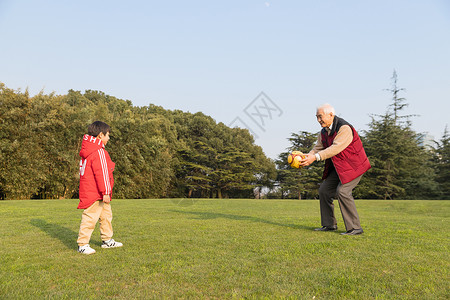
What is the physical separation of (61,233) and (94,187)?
197 centimetres

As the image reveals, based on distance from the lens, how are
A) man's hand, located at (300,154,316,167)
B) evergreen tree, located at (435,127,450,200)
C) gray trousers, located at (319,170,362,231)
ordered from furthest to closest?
evergreen tree, located at (435,127,450,200) → gray trousers, located at (319,170,362,231) → man's hand, located at (300,154,316,167)

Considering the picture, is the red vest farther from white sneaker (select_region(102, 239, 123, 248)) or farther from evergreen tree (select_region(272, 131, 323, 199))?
evergreen tree (select_region(272, 131, 323, 199))

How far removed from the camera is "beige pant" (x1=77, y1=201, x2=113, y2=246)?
13.5 feet

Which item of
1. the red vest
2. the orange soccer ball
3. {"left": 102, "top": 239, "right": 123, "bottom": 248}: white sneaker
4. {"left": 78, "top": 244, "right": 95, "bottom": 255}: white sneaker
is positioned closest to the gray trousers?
the red vest

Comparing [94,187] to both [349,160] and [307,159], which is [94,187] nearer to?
[307,159]

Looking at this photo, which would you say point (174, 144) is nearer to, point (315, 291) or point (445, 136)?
point (445, 136)

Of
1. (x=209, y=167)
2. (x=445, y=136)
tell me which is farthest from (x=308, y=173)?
(x=445, y=136)

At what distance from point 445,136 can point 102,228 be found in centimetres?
4081

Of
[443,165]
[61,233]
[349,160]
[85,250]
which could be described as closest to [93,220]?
[85,250]

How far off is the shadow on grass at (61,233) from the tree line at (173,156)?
16.0 metres

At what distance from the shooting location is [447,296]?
7.98 feet

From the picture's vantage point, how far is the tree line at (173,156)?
2088 cm

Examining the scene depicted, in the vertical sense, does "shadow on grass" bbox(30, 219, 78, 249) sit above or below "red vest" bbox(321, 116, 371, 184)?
below

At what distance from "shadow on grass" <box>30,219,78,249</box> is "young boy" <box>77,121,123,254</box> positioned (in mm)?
507
